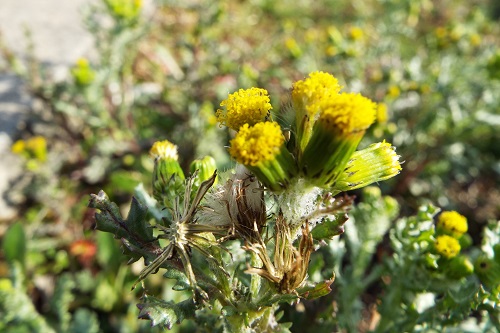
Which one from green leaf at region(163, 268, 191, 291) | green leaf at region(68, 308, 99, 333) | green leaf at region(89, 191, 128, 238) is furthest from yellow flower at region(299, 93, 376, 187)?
green leaf at region(68, 308, 99, 333)

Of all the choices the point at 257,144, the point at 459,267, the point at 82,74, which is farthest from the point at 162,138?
the point at 257,144

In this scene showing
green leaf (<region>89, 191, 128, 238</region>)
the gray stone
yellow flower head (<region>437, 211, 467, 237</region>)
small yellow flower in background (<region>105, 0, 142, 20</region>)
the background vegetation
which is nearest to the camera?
green leaf (<region>89, 191, 128, 238</region>)

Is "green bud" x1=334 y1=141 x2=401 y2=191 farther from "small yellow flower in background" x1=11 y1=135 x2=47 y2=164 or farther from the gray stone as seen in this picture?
the gray stone

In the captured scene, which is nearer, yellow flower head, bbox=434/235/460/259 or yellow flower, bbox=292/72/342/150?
yellow flower, bbox=292/72/342/150

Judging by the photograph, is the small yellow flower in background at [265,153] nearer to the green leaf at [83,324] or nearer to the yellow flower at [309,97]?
the yellow flower at [309,97]

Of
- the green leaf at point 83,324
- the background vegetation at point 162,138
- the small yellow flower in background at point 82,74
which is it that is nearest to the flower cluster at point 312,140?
the background vegetation at point 162,138

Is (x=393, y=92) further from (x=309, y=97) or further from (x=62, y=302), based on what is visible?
(x=62, y=302)

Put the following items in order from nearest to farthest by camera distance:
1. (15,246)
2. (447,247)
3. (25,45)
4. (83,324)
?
(447,247) → (83,324) → (15,246) → (25,45)
